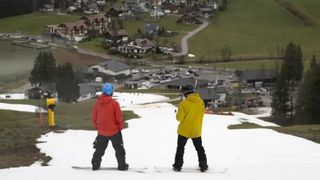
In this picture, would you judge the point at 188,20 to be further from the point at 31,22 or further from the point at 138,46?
the point at 31,22

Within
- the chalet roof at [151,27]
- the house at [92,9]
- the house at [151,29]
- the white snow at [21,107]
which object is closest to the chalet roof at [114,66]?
the house at [151,29]

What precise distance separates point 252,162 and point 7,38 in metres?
140

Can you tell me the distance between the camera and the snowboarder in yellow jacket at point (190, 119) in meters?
11.1

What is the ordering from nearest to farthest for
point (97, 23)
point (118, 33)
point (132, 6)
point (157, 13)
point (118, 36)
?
1. point (118, 36)
2. point (118, 33)
3. point (97, 23)
4. point (157, 13)
5. point (132, 6)

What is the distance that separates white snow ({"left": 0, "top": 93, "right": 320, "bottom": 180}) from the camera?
10.8 meters

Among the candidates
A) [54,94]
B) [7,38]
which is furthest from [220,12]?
[54,94]

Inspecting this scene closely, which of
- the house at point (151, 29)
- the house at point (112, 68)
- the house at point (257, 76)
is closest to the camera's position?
the house at point (257, 76)

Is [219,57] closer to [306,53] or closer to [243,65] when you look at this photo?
[243,65]

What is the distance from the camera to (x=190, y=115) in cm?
1110

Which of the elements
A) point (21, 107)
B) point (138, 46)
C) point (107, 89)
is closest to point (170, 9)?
point (138, 46)

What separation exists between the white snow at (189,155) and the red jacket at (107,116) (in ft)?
3.02

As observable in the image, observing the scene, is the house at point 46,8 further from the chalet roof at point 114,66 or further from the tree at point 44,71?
the tree at point 44,71

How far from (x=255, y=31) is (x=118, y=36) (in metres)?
41.0

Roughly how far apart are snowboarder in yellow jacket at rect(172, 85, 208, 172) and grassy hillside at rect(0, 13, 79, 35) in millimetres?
145149
